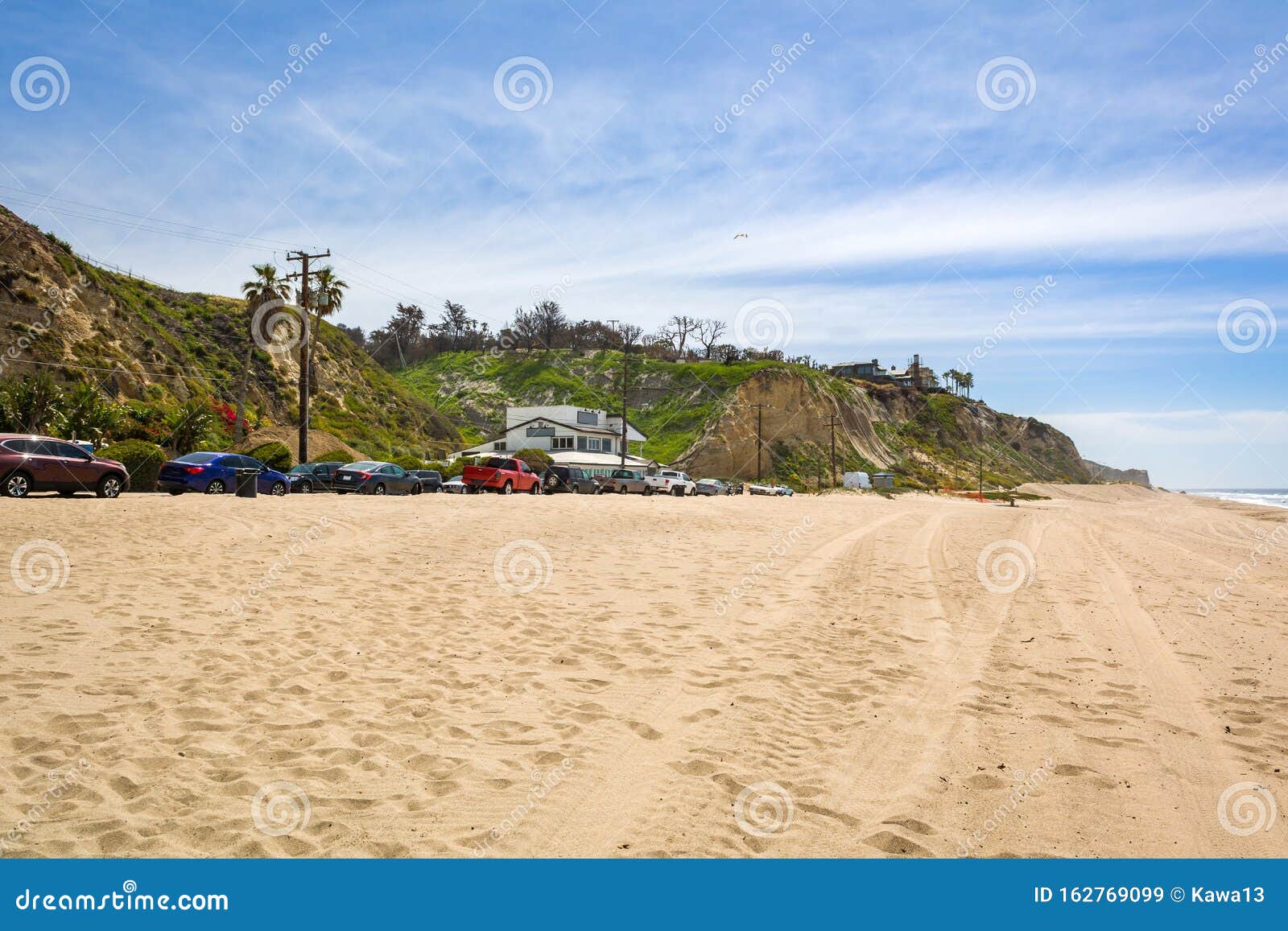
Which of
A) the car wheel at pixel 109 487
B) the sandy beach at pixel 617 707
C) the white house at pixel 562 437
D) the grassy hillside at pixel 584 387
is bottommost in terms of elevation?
the sandy beach at pixel 617 707

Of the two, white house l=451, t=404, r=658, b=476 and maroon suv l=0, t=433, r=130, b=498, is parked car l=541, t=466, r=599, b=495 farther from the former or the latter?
white house l=451, t=404, r=658, b=476

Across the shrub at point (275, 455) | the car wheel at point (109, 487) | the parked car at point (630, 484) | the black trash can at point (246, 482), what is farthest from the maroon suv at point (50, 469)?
the parked car at point (630, 484)

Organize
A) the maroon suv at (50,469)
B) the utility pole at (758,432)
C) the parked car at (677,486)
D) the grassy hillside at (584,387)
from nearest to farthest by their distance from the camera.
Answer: the maroon suv at (50,469) < the parked car at (677,486) < the utility pole at (758,432) < the grassy hillside at (584,387)

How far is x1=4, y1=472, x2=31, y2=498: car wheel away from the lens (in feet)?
64.5

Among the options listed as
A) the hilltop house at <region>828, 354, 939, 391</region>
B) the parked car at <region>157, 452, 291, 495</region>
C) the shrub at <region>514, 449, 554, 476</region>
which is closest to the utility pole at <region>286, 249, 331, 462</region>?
the parked car at <region>157, 452, 291, 495</region>

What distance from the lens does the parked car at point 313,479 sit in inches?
1220

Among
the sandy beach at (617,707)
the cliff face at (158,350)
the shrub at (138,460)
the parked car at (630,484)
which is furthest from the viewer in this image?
the parked car at (630,484)

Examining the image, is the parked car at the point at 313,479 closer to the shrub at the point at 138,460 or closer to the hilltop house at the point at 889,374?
Result: the shrub at the point at 138,460

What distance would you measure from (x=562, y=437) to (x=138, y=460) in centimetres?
5107

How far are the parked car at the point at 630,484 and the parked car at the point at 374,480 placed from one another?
13.1m

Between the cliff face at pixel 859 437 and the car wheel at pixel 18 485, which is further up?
the cliff face at pixel 859 437

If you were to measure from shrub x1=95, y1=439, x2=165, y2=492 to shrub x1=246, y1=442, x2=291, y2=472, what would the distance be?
7.82 meters

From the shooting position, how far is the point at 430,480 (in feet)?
115

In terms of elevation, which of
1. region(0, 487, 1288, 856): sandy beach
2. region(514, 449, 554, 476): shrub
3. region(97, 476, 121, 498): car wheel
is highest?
region(514, 449, 554, 476): shrub
